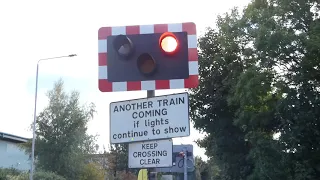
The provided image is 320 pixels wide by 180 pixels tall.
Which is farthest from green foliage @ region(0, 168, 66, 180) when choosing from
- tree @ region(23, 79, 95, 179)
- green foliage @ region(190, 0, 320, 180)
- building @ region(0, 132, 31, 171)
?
building @ region(0, 132, 31, 171)

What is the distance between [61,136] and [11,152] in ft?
51.2

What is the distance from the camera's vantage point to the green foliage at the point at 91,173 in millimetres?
40306

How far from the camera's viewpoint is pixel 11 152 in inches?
2047

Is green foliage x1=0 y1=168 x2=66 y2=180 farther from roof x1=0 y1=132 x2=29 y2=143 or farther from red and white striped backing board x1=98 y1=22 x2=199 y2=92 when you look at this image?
red and white striped backing board x1=98 y1=22 x2=199 y2=92

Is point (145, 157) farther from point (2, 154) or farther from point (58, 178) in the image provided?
point (2, 154)

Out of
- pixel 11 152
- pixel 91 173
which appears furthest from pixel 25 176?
pixel 11 152

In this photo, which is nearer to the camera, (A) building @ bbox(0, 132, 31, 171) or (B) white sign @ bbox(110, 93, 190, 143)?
(B) white sign @ bbox(110, 93, 190, 143)

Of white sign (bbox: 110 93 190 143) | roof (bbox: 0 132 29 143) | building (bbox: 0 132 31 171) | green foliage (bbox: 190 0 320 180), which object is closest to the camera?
white sign (bbox: 110 93 190 143)

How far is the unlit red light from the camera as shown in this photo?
5793 mm

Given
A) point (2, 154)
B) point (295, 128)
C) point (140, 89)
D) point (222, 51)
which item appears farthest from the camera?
point (2, 154)

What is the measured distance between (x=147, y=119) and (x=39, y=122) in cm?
3446

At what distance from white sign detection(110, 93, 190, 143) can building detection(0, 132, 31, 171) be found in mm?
44278

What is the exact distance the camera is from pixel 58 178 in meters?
34.8

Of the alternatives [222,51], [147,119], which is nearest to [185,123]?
[147,119]
